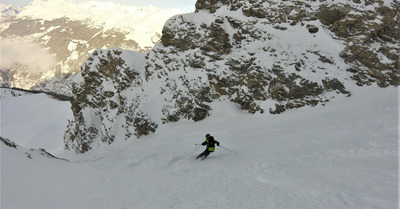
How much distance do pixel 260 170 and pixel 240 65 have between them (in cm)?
1569

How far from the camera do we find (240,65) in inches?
963

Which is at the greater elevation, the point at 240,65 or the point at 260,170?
the point at 260,170

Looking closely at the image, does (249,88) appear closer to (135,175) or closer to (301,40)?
(301,40)

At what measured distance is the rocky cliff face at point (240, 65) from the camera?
2128cm

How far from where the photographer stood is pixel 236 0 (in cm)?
2945

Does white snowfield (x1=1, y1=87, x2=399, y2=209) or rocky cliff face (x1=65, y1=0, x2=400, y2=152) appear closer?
white snowfield (x1=1, y1=87, x2=399, y2=209)

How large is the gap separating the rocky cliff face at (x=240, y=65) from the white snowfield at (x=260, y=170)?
2386mm

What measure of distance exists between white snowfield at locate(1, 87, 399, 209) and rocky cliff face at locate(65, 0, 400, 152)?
2.39m

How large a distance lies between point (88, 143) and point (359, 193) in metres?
31.0

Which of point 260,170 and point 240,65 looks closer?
point 260,170

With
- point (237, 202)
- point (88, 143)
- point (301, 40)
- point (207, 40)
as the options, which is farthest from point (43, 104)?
point (237, 202)

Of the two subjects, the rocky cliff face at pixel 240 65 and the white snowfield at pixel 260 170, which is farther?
the rocky cliff face at pixel 240 65

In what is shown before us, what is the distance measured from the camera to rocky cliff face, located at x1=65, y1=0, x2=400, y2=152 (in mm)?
21281

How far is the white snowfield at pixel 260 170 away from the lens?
7635mm
